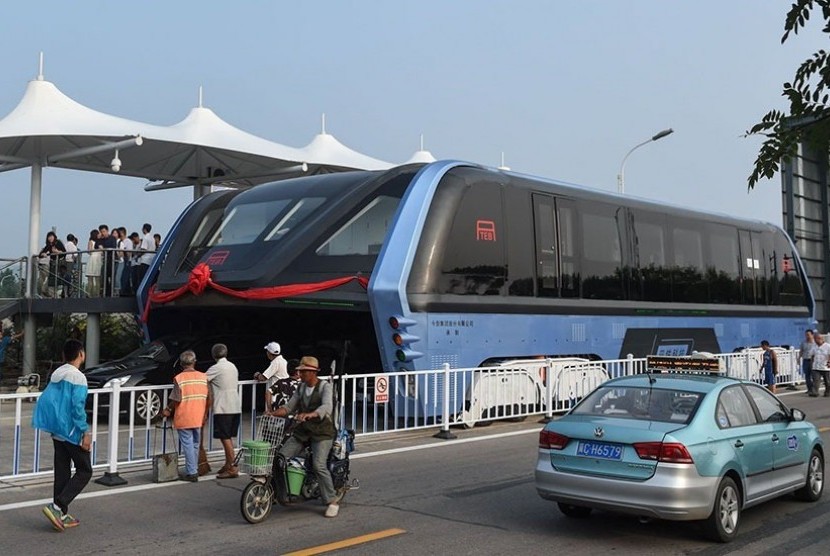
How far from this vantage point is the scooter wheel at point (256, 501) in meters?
7.44

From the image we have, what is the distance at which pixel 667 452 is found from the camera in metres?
6.65

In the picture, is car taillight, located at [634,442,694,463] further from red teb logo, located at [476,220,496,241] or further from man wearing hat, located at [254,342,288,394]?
red teb logo, located at [476,220,496,241]

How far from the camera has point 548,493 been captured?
729 centimetres

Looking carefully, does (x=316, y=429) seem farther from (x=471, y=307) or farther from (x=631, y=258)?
(x=631, y=258)

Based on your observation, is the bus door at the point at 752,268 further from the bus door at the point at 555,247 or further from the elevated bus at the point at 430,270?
the bus door at the point at 555,247

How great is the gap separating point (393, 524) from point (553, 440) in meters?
1.62

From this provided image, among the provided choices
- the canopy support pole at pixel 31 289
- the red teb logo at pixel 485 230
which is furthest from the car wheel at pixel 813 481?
the canopy support pole at pixel 31 289

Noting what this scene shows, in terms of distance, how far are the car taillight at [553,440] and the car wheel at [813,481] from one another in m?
2.93

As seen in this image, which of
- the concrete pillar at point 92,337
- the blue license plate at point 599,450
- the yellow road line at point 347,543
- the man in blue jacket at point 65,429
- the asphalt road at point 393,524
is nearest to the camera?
the yellow road line at point 347,543

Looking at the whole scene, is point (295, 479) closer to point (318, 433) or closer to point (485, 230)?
point (318, 433)

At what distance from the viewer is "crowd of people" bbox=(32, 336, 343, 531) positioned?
7.21m

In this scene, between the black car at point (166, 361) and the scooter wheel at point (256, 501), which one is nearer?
the scooter wheel at point (256, 501)

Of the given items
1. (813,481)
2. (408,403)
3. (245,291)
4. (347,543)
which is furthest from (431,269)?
(347,543)

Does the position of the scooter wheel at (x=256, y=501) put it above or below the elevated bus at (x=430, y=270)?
below
